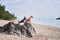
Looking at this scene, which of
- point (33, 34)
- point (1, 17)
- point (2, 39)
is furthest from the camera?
point (1, 17)

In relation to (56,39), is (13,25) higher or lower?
higher

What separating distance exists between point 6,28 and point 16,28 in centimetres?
85

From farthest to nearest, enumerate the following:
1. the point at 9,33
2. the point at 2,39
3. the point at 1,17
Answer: the point at 1,17
the point at 9,33
the point at 2,39

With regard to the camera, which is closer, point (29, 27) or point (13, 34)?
point (13, 34)

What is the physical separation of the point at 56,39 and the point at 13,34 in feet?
10.6

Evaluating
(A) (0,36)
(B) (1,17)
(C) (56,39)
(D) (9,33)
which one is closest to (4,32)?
(D) (9,33)

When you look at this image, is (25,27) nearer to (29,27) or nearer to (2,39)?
(29,27)

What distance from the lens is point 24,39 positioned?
51.1 ft

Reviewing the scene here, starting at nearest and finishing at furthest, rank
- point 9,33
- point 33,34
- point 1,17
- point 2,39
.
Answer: point 2,39, point 9,33, point 33,34, point 1,17

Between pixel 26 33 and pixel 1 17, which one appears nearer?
pixel 26 33

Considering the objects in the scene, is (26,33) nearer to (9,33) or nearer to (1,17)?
(9,33)

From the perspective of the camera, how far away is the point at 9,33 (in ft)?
55.0

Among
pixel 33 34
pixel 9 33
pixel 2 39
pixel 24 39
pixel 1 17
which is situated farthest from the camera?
pixel 1 17

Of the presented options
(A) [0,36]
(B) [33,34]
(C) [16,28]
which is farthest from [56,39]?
(A) [0,36]
